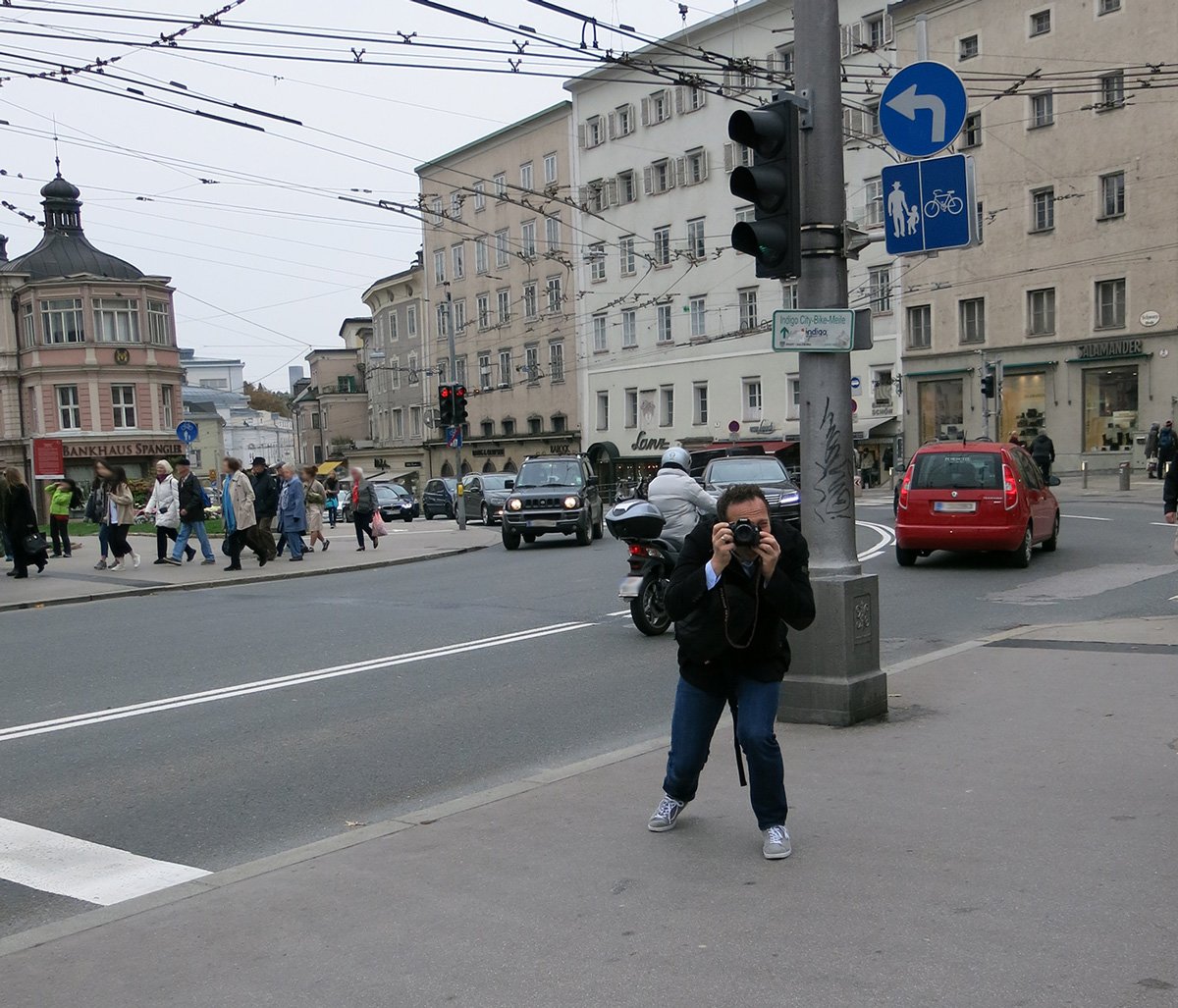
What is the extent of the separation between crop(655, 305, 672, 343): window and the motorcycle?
151ft

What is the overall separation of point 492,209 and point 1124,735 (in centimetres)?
6192

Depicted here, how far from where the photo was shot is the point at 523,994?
372 cm

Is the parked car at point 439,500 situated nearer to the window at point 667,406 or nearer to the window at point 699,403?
the window at point 699,403

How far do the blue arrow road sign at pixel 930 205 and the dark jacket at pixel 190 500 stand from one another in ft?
48.8

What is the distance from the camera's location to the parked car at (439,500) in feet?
138

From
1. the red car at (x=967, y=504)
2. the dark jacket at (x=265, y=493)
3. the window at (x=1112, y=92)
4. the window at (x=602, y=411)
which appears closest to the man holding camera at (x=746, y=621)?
the red car at (x=967, y=504)

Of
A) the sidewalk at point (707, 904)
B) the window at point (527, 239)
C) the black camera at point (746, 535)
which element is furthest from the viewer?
the window at point (527, 239)

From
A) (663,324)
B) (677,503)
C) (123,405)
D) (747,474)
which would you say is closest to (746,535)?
(677,503)

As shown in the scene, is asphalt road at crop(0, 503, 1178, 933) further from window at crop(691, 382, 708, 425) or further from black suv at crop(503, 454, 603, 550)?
window at crop(691, 382, 708, 425)

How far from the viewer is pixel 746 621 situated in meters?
4.91

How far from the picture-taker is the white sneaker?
487 centimetres

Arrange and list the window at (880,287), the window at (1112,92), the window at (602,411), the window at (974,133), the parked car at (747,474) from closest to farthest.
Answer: the parked car at (747,474)
the window at (1112,92)
the window at (974,133)
the window at (880,287)
the window at (602,411)

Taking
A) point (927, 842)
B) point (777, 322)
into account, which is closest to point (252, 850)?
point (927, 842)

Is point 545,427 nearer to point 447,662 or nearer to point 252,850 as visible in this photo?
point 447,662
